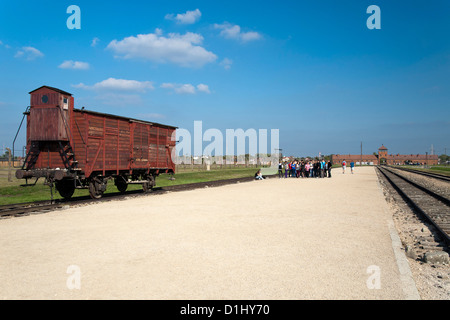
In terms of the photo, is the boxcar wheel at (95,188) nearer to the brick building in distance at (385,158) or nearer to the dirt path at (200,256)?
the dirt path at (200,256)

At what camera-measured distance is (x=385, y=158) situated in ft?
605

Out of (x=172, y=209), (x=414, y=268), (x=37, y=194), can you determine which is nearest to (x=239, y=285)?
(x=414, y=268)

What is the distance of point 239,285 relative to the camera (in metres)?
4.50

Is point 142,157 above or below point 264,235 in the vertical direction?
above

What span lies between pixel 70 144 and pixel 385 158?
194167 mm

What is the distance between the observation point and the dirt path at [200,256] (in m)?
4.35

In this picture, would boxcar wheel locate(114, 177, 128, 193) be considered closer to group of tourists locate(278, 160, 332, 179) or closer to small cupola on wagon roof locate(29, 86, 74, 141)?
small cupola on wagon roof locate(29, 86, 74, 141)

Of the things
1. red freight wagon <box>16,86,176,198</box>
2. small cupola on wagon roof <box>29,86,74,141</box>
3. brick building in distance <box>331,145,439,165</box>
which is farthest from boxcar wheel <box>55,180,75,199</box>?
brick building in distance <box>331,145,439,165</box>

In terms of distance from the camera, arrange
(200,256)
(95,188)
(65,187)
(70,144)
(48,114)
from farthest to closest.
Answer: (95,188)
(65,187)
(70,144)
(48,114)
(200,256)

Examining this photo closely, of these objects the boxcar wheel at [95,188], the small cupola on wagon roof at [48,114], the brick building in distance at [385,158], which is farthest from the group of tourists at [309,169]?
the brick building in distance at [385,158]

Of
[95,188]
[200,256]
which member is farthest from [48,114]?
[200,256]

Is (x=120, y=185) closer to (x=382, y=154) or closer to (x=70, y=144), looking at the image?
(x=70, y=144)
